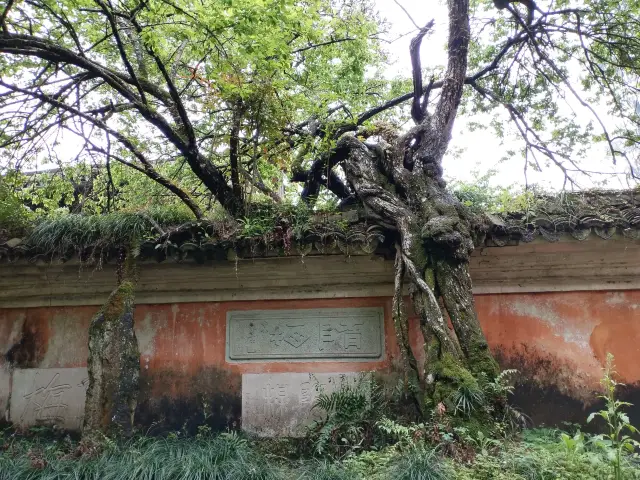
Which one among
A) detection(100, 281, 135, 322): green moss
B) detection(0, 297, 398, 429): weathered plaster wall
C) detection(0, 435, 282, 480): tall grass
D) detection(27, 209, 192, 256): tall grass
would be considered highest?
detection(27, 209, 192, 256): tall grass

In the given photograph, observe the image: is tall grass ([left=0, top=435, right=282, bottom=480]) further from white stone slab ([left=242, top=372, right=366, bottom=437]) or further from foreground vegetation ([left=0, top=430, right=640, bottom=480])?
white stone slab ([left=242, top=372, right=366, bottom=437])

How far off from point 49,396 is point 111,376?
1862mm

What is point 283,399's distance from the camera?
5410 millimetres

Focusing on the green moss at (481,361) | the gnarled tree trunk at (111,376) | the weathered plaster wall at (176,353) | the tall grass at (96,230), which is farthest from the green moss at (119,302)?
the green moss at (481,361)

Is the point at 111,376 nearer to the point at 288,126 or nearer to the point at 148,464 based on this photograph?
the point at 148,464

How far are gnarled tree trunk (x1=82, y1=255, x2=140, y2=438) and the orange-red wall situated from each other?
3.42 ft

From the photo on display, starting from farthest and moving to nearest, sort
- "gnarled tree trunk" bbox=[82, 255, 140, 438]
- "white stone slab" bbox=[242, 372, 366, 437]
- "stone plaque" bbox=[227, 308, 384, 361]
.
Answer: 1. "stone plaque" bbox=[227, 308, 384, 361]
2. "white stone slab" bbox=[242, 372, 366, 437]
3. "gnarled tree trunk" bbox=[82, 255, 140, 438]

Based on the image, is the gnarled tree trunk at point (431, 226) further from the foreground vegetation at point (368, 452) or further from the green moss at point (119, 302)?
the green moss at point (119, 302)

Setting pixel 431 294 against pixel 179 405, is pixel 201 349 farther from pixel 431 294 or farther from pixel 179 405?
pixel 431 294

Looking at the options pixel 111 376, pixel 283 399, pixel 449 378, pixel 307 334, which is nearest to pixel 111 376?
pixel 111 376

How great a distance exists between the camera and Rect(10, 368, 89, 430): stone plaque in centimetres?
568

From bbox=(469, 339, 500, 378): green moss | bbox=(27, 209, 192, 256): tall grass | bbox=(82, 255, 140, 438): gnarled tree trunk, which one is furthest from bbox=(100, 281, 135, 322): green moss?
bbox=(469, 339, 500, 378): green moss

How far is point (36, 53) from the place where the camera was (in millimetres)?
4832

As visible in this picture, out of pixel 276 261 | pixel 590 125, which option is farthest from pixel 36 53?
pixel 590 125
